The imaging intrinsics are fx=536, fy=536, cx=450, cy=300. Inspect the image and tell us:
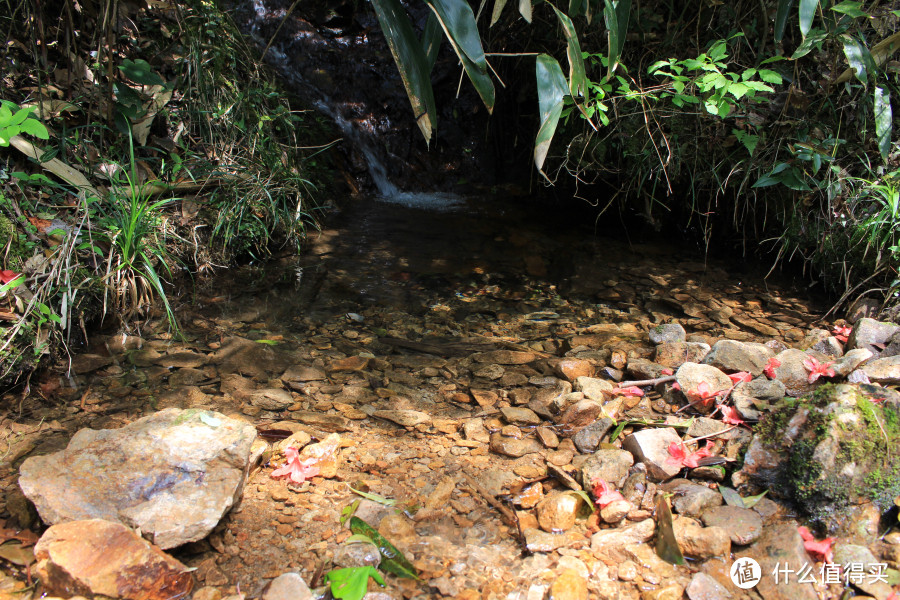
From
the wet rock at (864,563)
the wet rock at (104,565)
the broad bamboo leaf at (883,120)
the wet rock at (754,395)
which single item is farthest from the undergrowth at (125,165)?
the broad bamboo leaf at (883,120)

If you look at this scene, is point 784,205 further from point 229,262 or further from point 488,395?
point 229,262

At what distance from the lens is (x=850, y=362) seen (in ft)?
6.71

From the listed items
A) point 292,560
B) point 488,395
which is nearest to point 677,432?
point 488,395

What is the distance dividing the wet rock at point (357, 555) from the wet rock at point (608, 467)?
0.69 m

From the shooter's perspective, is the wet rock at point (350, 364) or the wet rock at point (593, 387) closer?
the wet rock at point (593, 387)

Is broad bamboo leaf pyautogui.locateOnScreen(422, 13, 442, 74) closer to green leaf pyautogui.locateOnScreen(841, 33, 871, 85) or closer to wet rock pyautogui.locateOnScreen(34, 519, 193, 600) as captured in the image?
wet rock pyautogui.locateOnScreen(34, 519, 193, 600)

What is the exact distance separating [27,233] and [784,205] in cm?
388

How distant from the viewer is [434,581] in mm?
1407

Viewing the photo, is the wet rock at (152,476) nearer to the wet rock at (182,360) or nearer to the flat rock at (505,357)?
the wet rock at (182,360)

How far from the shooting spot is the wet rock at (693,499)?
61.8 inches

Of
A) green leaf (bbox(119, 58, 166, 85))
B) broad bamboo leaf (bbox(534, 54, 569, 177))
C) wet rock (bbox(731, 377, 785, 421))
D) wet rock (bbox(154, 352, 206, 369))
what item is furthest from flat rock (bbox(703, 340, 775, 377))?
green leaf (bbox(119, 58, 166, 85))

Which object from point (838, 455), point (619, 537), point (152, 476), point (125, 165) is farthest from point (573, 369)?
point (125, 165)

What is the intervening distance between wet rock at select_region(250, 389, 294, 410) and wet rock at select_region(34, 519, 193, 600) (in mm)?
839

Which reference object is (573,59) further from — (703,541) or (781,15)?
(703,541)
